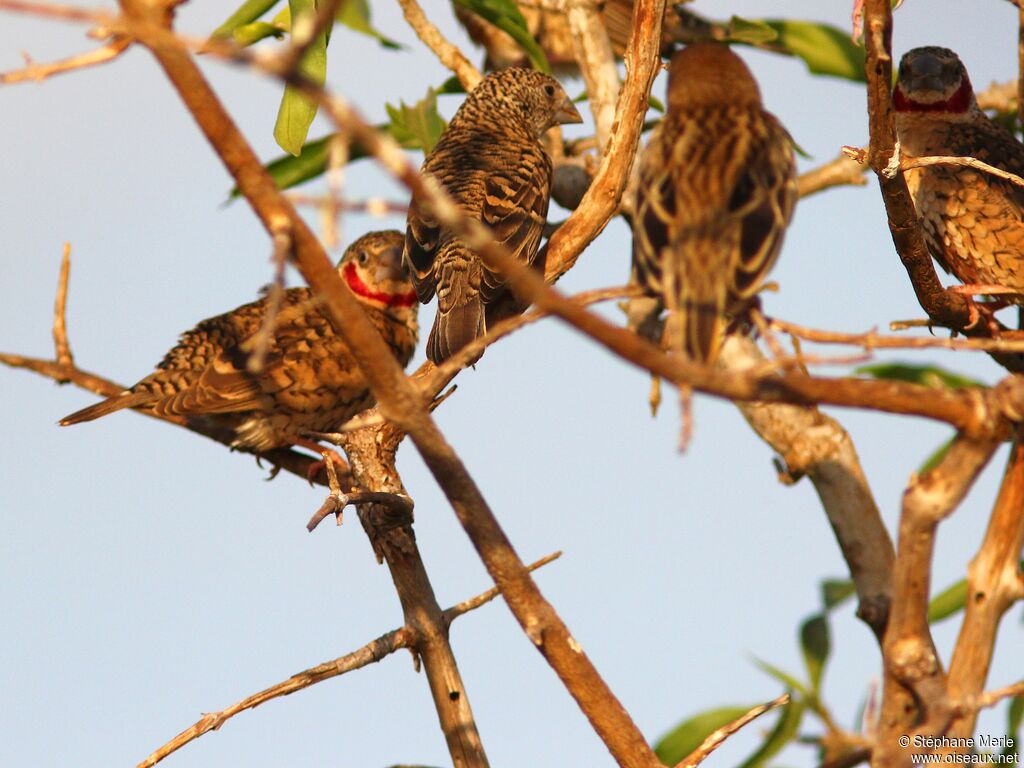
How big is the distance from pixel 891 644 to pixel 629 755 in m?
0.77

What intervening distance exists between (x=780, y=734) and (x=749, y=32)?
3.24 m

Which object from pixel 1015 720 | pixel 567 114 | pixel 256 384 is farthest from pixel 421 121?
pixel 1015 720

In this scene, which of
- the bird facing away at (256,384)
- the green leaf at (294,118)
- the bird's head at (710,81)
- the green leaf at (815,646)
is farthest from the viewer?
the bird facing away at (256,384)

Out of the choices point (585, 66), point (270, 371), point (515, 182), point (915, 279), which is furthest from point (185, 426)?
point (915, 279)

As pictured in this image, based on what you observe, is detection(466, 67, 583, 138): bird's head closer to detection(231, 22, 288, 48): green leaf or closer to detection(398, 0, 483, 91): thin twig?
detection(398, 0, 483, 91): thin twig

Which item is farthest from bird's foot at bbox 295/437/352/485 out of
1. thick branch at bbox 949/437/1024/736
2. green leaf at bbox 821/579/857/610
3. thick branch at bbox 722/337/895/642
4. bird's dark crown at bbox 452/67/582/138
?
thick branch at bbox 949/437/1024/736

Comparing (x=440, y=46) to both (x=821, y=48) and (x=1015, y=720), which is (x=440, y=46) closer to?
(x=821, y=48)

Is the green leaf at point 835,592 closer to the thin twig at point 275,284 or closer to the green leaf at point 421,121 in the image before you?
the green leaf at point 421,121

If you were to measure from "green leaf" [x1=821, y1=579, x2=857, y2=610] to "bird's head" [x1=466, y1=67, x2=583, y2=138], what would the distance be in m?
2.61

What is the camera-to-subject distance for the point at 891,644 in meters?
2.32

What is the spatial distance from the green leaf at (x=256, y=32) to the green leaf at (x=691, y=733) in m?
3.15

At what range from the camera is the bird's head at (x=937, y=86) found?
19.2 feet

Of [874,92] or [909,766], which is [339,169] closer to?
[909,766]

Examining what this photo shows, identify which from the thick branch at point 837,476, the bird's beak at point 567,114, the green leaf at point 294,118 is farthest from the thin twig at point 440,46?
the thick branch at point 837,476
